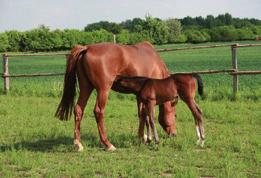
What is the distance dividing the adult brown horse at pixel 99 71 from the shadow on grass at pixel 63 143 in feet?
0.98

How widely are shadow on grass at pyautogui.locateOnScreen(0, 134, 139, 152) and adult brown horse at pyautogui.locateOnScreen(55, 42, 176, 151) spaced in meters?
0.30

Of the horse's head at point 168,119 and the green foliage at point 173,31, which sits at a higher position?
the green foliage at point 173,31

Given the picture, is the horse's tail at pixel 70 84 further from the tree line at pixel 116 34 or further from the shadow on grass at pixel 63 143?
the tree line at pixel 116 34

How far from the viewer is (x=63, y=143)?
8.23 m

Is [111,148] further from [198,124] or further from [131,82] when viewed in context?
[198,124]

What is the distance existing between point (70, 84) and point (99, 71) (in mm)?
678

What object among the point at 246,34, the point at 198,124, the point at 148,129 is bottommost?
the point at 148,129

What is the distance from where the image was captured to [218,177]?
549cm

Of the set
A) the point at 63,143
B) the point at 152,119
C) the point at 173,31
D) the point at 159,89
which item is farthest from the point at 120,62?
the point at 173,31

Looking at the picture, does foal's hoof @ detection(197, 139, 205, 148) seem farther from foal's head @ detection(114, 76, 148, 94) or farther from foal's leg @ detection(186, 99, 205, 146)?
foal's head @ detection(114, 76, 148, 94)

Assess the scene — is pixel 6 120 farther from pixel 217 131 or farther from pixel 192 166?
pixel 192 166

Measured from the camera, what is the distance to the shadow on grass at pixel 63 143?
7.67 meters

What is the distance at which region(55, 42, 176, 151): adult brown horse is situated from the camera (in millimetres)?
7605

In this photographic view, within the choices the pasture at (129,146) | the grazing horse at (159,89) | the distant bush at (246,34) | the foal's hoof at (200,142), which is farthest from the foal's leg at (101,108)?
the distant bush at (246,34)
